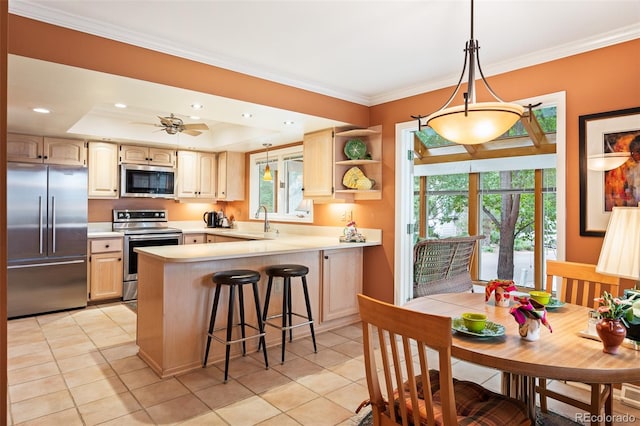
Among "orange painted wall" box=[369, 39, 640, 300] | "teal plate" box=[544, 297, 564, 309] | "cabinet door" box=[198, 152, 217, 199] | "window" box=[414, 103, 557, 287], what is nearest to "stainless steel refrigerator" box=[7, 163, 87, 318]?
"cabinet door" box=[198, 152, 217, 199]

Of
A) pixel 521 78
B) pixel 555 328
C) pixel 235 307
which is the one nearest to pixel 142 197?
pixel 235 307

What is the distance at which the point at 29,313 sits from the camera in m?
4.30

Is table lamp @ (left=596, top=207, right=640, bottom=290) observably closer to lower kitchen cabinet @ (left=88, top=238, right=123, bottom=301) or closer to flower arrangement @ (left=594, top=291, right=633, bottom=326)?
flower arrangement @ (left=594, top=291, right=633, bottom=326)

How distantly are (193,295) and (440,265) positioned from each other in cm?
250

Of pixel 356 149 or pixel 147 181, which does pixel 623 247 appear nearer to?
pixel 356 149

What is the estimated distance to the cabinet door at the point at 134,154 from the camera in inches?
212

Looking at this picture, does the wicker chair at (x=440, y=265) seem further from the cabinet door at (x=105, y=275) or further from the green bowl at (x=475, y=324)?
the cabinet door at (x=105, y=275)

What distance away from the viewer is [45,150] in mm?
4613

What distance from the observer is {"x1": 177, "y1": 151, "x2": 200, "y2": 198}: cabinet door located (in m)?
5.96

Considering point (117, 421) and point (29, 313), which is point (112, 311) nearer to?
point (29, 313)

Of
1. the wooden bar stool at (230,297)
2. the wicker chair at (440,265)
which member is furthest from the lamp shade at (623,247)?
the wooden bar stool at (230,297)

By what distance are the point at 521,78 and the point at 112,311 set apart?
5.05 m

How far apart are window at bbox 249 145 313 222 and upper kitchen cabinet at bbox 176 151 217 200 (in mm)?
733

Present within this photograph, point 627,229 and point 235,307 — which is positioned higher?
point 627,229
